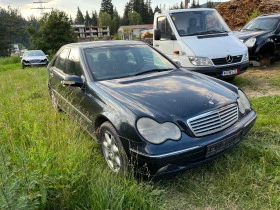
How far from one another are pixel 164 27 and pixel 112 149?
197 inches

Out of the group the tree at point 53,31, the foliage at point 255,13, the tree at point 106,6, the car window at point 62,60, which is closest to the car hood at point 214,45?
the car window at point 62,60

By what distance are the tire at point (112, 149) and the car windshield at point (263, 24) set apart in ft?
25.4

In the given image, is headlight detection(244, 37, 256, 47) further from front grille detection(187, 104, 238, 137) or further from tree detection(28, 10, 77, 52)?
tree detection(28, 10, 77, 52)

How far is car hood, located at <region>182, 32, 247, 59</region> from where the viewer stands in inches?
219

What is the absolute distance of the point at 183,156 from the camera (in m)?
2.23

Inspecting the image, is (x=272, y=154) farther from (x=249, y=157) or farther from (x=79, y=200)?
(x=79, y=200)

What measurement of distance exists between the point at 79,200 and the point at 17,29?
67665 millimetres

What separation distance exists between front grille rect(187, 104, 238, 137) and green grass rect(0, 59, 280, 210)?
0.53 metres

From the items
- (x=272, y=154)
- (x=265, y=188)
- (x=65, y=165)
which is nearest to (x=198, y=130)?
(x=265, y=188)

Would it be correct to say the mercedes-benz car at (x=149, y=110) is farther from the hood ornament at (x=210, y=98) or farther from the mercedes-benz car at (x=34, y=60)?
the mercedes-benz car at (x=34, y=60)

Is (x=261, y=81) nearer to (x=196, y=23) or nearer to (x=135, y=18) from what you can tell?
(x=196, y=23)

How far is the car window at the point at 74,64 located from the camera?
3562 millimetres

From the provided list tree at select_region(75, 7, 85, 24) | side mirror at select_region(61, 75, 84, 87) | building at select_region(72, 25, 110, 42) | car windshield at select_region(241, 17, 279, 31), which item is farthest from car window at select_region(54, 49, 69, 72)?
tree at select_region(75, 7, 85, 24)

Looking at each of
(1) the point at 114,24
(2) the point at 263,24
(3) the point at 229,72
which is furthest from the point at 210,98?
(1) the point at 114,24
